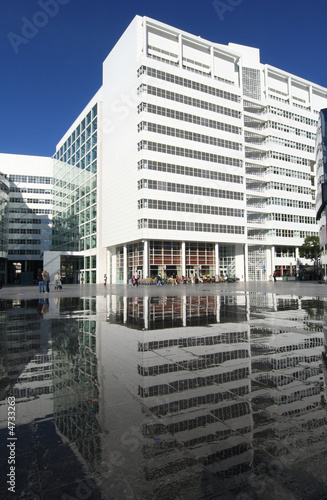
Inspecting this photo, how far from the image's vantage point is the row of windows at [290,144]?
6407 centimetres

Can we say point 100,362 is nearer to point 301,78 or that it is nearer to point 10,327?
point 10,327

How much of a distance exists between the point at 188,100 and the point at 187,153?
28.4 feet

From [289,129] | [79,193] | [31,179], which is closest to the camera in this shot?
[289,129]

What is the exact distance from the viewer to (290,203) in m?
65.3

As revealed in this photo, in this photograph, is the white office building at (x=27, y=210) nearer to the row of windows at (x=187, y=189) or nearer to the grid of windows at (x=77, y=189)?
the grid of windows at (x=77, y=189)

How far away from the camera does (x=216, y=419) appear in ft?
10.4

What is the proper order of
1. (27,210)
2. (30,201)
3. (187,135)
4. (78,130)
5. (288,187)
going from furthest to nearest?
(30,201)
(27,210)
(78,130)
(288,187)
(187,135)

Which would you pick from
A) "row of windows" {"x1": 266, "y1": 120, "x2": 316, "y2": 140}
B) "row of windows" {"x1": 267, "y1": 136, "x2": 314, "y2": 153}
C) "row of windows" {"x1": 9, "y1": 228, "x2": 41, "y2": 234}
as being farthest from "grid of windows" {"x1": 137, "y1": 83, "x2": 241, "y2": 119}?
"row of windows" {"x1": 9, "y1": 228, "x2": 41, "y2": 234}

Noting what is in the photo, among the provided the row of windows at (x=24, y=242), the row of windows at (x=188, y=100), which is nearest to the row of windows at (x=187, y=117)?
the row of windows at (x=188, y=100)

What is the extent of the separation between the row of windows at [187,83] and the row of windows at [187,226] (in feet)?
72.1

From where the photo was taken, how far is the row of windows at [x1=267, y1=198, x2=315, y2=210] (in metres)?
63.2

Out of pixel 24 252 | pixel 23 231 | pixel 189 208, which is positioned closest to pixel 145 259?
pixel 189 208

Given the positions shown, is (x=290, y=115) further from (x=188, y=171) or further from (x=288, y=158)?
(x=188, y=171)

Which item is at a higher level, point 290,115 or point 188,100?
point 290,115
